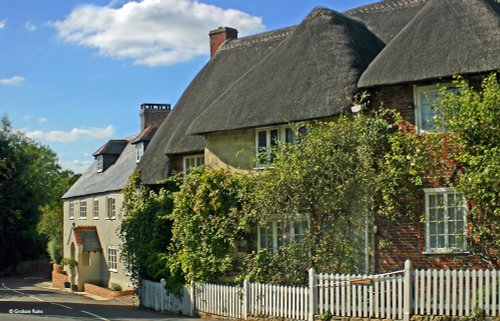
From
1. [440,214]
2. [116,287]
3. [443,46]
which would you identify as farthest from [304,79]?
[116,287]

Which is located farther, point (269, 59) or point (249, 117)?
point (269, 59)

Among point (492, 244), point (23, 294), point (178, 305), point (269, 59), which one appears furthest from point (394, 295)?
point (23, 294)

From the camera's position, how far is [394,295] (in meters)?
15.8

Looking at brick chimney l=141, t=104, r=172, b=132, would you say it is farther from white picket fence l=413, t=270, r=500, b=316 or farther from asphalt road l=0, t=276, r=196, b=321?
white picket fence l=413, t=270, r=500, b=316

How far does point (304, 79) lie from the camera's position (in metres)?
21.0

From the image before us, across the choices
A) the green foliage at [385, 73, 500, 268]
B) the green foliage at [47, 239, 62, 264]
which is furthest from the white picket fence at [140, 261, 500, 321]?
the green foliage at [47, 239, 62, 264]

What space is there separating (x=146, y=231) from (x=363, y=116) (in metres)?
11.5

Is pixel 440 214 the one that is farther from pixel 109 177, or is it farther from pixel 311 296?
pixel 109 177

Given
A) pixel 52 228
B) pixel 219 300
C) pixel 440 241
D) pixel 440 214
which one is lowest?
pixel 219 300

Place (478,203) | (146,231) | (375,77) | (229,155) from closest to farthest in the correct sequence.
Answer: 1. (478,203)
2. (375,77)
3. (229,155)
4. (146,231)

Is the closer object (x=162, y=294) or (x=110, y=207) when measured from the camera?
(x=162, y=294)

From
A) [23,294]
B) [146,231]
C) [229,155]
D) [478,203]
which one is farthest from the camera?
[23,294]

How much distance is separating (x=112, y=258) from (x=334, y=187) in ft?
75.6

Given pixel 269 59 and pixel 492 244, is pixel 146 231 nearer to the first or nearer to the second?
pixel 269 59
